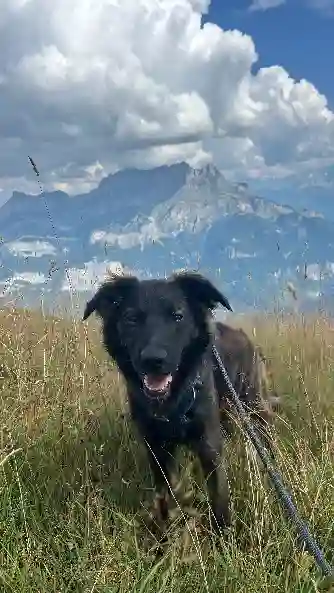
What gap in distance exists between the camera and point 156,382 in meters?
3.77

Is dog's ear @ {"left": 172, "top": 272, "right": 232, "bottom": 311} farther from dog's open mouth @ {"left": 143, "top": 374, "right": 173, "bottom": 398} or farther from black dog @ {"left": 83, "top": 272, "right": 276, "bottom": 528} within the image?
dog's open mouth @ {"left": 143, "top": 374, "right": 173, "bottom": 398}

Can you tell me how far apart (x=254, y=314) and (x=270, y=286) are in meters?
0.47

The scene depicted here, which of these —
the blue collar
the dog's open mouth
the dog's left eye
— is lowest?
the blue collar

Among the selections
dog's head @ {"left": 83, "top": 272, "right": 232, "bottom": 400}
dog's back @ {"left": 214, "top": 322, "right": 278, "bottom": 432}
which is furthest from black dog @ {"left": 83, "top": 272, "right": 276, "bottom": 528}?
dog's back @ {"left": 214, "top": 322, "right": 278, "bottom": 432}

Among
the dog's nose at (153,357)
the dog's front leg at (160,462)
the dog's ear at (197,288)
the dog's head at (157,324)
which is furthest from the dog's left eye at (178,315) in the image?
the dog's front leg at (160,462)

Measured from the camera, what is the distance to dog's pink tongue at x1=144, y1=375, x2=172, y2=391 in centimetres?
375

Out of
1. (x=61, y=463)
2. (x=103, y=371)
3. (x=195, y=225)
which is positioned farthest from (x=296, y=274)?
(x=61, y=463)

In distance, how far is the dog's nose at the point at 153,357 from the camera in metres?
3.59

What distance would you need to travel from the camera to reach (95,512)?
343 centimetres

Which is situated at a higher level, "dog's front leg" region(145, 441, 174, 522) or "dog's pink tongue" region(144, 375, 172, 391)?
"dog's pink tongue" region(144, 375, 172, 391)

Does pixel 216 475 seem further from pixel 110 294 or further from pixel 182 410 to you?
pixel 110 294

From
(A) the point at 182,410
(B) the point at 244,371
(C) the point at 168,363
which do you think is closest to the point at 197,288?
(C) the point at 168,363

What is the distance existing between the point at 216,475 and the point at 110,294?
55.6 inches

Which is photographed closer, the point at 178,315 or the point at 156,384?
the point at 156,384
